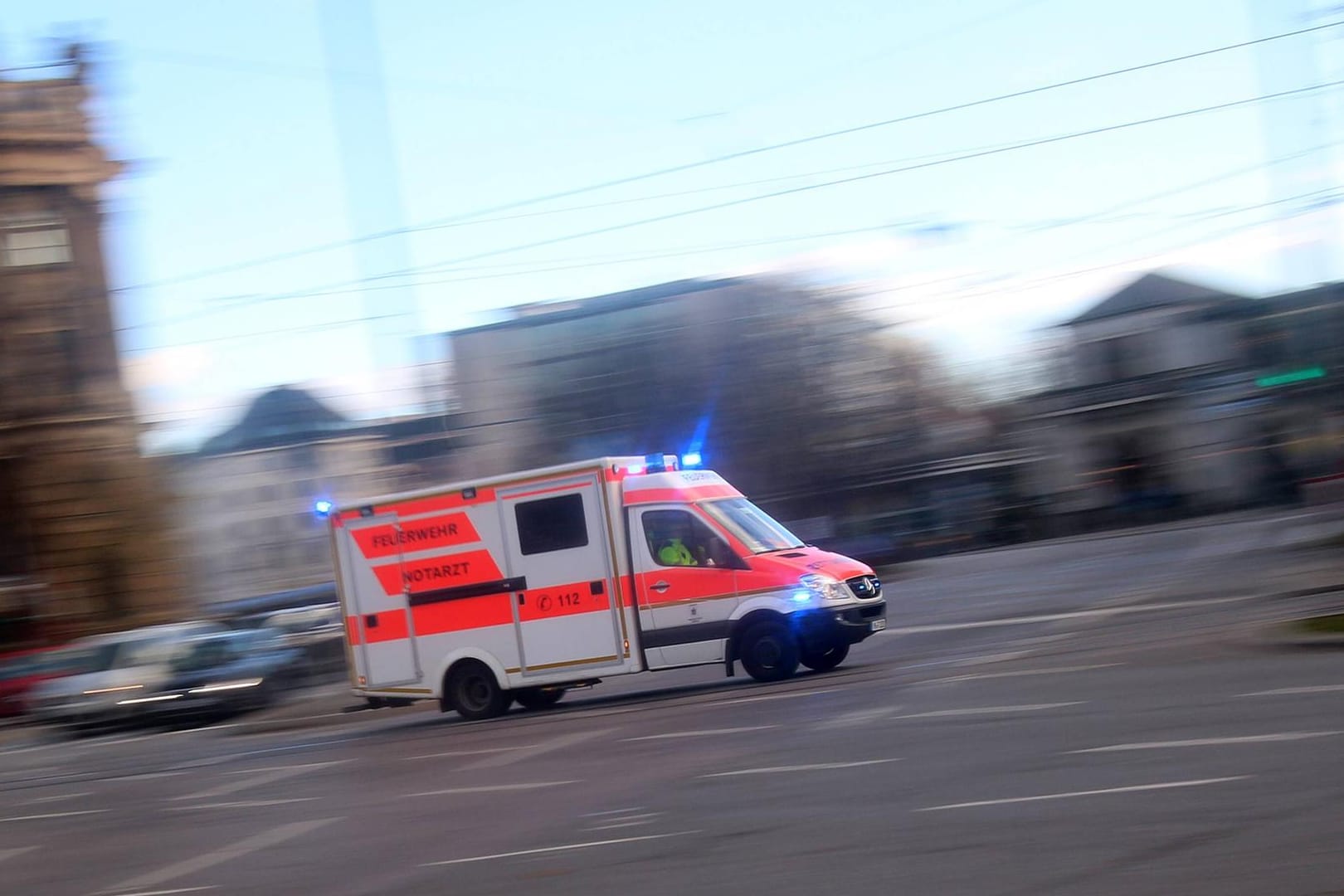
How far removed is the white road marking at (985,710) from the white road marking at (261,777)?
5726 millimetres

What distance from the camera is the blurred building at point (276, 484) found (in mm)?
67688

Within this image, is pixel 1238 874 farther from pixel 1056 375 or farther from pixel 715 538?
pixel 1056 375

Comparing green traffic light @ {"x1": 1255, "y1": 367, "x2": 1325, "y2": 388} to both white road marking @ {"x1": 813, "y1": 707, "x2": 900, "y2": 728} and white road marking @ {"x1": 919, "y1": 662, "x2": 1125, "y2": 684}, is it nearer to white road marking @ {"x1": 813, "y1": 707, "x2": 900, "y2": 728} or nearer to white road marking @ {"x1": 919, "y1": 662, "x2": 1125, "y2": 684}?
white road marking @ {"x1": 919, "y1": 662, "x2": 1125, "y2": 684}

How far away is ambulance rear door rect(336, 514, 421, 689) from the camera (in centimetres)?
1700

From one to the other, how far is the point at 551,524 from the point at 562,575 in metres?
0.59

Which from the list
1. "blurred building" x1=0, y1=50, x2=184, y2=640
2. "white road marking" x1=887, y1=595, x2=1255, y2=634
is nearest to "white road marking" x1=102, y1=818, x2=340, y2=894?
"white road marking" x1=887, y1=595, x2=1255, y2=634

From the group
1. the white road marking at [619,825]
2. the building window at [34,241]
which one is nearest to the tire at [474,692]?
the white road marking at [619,825]

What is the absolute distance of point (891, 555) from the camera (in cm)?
4516

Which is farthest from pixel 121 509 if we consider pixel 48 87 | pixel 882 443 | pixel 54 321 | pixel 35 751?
pixel 882 443

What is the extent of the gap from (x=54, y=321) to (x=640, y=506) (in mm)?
30995

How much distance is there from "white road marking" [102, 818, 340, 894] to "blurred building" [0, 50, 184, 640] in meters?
32.6

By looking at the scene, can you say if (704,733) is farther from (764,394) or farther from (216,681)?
(764,394)

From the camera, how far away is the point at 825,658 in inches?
619

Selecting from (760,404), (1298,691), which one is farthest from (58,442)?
(1298,691)
